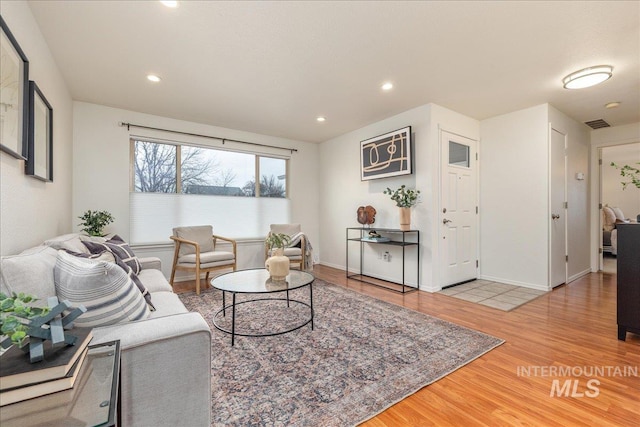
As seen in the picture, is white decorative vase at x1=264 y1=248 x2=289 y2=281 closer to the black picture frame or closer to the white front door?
the black picture frame

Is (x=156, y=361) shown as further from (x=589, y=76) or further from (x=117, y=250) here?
(x=589, y=76)

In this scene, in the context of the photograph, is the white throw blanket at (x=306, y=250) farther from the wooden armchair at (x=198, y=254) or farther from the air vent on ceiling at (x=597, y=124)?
the air vent on ceiling at (x=597, y=124)

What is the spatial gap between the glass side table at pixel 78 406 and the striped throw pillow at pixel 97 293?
324 mm

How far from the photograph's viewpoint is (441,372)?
1.76 meters

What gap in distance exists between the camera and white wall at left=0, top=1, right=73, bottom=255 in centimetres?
158

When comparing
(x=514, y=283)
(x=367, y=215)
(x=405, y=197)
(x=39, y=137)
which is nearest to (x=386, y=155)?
(x=405, y=197)

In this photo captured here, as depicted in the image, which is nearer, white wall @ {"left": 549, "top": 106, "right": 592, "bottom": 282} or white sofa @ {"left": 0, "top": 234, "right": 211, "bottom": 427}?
white sofa @ {"left": 0, "top": 234, "right": 211, "bottom": 427}

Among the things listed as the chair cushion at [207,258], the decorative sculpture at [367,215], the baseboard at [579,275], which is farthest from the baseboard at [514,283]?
the chair cushion at [207,258]

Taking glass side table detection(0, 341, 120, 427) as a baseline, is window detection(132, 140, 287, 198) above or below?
above

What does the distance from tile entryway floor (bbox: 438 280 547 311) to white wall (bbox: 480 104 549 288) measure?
24cm

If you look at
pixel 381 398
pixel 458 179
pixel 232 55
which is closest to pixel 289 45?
pixel 232 55

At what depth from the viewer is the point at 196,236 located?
3.96m

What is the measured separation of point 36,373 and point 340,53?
103 inches

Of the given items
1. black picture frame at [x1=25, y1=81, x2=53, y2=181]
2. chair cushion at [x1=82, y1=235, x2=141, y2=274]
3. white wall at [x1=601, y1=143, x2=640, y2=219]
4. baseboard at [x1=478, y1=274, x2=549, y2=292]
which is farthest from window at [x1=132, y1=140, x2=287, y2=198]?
white wall at [x1=601, y1=143, x2=640, y2=219]
